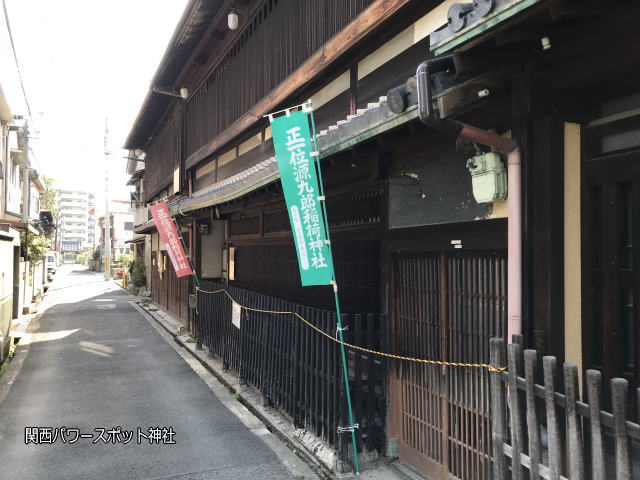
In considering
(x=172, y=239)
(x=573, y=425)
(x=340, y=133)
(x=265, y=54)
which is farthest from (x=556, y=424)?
(x=172, y=239)

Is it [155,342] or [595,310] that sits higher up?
[595,310]

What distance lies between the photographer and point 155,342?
14.6 meters

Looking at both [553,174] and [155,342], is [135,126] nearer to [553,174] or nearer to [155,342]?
[155,342]

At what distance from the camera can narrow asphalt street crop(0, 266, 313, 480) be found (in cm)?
576

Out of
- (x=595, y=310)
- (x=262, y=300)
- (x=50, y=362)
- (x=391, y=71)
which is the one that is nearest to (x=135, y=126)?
(x=50, y=362)

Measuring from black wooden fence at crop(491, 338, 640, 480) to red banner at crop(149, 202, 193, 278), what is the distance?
11.1 meters

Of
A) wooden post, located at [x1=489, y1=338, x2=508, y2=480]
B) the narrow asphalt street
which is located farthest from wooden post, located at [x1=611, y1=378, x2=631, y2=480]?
the narrow asphalt street

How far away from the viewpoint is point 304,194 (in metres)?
5.60

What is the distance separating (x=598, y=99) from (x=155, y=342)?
14.2 m

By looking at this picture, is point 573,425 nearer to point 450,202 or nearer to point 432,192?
point 450,202

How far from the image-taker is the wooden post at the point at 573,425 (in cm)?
275

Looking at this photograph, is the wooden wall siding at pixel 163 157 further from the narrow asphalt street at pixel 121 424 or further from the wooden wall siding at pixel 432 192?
the wooden wall siding at pixel 432 192

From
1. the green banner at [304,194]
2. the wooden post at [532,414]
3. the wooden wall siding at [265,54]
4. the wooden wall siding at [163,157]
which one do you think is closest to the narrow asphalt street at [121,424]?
the green banner at [304,194]

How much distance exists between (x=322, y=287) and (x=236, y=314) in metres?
2.26
